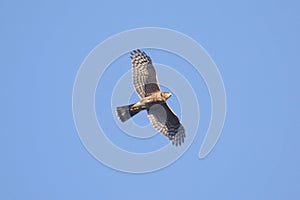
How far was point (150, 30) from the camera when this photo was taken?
16.5 metres

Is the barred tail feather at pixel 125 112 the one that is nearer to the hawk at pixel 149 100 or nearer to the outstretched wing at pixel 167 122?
the hawk at pixel 149 100

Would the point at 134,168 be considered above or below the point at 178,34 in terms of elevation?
below

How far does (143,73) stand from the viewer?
14.4m

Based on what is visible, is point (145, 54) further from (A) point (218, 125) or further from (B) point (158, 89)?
(A) point (218, 125)

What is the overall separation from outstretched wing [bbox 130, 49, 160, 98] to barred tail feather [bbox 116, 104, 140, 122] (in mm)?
396

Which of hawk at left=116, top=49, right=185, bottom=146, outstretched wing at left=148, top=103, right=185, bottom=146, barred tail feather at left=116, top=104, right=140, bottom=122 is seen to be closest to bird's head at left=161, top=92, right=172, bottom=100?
hawk at left=116, top=49, right=185, bottom=146

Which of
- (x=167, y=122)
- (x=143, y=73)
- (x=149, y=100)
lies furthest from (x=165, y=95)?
(x=167, y=122)

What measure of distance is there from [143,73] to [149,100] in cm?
49

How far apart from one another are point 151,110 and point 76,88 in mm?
1547

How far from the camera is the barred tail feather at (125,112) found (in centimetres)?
1469

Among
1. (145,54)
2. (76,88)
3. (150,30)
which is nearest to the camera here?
(145,54)

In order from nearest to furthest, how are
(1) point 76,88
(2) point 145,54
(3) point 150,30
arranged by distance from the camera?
(2) point 145,54, (1) point 76,88, (3) point 150,30

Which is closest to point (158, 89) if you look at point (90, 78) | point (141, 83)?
point (141, 83)

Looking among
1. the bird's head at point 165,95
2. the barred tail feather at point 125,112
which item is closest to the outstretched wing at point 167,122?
the bird's head at point 165,95
